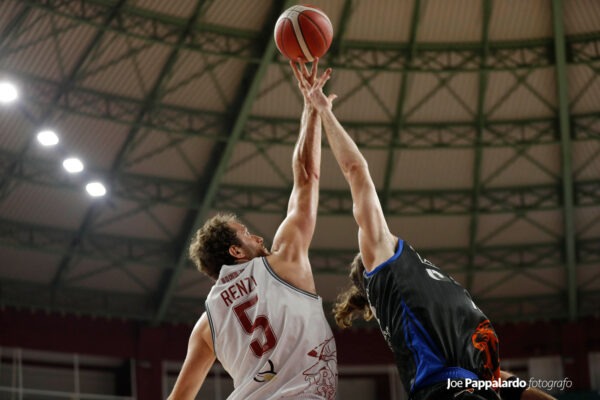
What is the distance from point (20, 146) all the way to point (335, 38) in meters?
7.99

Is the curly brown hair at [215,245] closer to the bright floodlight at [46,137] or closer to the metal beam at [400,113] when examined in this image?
the bright floodlight at [46,137]

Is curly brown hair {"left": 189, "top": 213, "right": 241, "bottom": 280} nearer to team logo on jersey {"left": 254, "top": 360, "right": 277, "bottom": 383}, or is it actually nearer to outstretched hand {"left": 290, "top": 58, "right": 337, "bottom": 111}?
team logo on jersey {"left": 254, "top": 360, "right": 277, "bottom": 383}

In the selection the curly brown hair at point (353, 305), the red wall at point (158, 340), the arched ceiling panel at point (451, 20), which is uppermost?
the arched ceiling panel at point (451, 20)

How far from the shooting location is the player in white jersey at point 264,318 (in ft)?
21.6

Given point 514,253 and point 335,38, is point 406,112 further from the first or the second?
point 514,253

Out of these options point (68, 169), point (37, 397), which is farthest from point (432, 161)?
point (37, 397)

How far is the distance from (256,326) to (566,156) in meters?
20.3

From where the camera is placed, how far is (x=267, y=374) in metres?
6.57

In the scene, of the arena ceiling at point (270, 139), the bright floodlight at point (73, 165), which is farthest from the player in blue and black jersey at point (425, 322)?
the bright floodlight at point (73, 165)

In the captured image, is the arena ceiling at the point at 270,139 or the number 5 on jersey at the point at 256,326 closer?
the number 5 on jersey at the point at 256,326

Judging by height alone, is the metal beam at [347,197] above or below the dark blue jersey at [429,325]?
above

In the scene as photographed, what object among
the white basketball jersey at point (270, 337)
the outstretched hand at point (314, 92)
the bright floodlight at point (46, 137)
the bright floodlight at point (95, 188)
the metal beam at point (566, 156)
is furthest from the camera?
the bright floodlight at point (95, 188)

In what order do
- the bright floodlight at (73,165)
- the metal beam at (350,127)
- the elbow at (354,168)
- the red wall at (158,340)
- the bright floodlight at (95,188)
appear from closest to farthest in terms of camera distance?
the elbow at (354,168) < the bright floodlight at (73,165) < the metal beam at (350,127) < the bright floodlight at (95,188) < the red wall at (158,340)

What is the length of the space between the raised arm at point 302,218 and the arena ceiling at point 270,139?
1452 cm
